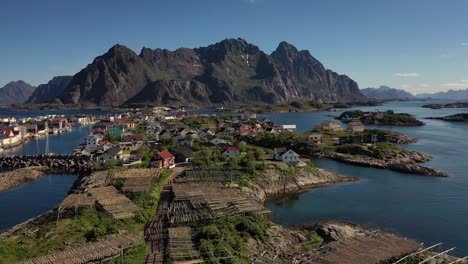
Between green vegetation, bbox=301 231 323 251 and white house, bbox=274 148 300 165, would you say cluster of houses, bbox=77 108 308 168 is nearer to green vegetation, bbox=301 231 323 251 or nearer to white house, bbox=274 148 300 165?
white house, bbox=274 148 300 165

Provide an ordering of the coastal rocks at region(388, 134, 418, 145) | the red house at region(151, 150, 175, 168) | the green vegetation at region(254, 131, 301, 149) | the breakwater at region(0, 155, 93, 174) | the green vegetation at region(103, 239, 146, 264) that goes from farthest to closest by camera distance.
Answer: the coastal rocks at region(388, 134, 418, 145)
the green vegetation at region(254, 131, 301, 149)
the breakwater at region(0, 155, 93, 174)
the red house at region(151, 150, 175, 168)
the green vegetation at region(103, 239, 146, 264)

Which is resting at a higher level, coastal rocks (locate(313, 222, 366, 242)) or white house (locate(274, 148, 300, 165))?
white house (locate(274, 148, 300, 165))

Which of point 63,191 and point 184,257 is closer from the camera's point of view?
point 184,257

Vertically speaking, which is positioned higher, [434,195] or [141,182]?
[141,182]

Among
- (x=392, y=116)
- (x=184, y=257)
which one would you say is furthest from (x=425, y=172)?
(x=392, y=116)

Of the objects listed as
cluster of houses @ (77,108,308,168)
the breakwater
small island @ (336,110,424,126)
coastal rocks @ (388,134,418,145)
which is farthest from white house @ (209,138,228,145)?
small island @ (336,110,424,126)

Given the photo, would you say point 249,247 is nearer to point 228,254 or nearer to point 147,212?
point 228,254
